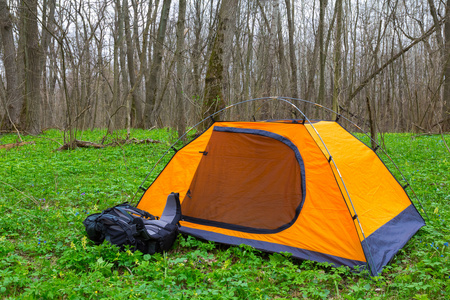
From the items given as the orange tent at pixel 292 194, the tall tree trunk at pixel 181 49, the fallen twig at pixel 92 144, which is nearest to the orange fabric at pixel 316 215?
the orange tent at pixel 292 194

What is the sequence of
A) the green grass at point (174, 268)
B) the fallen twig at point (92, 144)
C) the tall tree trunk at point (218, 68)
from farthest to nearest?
the fallen twig at point (92, 144)
the tall tree trunk at point (218, 68)
the green grass at point (174, 268)

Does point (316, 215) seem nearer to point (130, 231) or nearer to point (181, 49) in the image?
point (130, 231)

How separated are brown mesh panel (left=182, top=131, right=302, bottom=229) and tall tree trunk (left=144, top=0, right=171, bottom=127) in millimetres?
11380

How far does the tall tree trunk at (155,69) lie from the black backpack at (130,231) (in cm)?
1184

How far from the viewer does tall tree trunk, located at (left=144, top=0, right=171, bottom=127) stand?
48.7ft

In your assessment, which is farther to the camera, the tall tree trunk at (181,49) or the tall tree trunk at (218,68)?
the tall tree trunk at (181,49)

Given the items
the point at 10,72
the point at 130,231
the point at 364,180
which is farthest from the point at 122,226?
the point at 10,72

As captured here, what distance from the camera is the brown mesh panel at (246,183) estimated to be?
3.67 meters

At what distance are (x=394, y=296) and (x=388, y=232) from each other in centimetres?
99

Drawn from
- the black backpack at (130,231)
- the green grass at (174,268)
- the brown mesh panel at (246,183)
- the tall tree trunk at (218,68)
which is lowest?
the green grass at (174,268)

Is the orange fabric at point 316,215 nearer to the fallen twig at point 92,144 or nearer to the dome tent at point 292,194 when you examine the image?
the dome tent at point 292,194

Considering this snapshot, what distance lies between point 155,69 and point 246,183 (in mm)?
12592

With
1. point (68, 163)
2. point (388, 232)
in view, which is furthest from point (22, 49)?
point (388, 232)

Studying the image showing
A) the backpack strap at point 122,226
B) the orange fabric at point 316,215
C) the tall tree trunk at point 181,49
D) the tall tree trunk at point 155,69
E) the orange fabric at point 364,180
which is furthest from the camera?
the tall tree trunk at point 155,69
